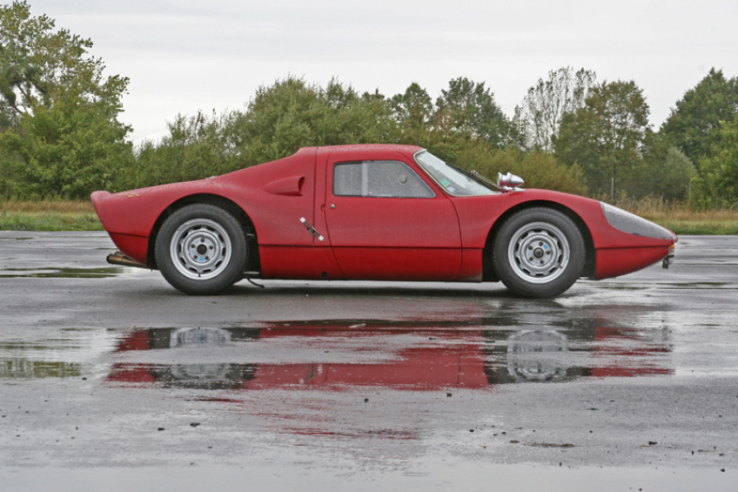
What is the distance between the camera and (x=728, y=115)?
9719 centimetres

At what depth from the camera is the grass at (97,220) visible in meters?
25.0

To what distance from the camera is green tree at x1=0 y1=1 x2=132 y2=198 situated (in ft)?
168

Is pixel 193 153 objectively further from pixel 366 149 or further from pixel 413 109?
pixel 366 149

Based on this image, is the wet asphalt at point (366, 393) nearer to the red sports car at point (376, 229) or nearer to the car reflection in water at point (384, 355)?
the car reflection in water at point (384, 355)

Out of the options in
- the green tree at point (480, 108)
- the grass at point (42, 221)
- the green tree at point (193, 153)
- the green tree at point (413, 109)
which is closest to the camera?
the grass at point (42, 221)

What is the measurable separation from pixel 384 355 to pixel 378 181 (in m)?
3.57

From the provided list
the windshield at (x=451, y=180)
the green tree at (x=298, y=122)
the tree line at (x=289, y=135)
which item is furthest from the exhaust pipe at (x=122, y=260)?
the green tree at (x=298, y=122)

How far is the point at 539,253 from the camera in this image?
902 cm

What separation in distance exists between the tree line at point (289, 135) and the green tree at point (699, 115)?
3393 millimetres

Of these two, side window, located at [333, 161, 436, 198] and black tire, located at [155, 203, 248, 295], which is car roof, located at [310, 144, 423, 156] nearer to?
side window, located at [333, 161, 436, 198]

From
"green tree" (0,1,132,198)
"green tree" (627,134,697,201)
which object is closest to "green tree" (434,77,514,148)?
"green tree" (627,134,697,201)

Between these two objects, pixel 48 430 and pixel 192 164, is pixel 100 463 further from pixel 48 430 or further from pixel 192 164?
pixel 192 164

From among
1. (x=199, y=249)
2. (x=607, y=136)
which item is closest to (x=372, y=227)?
(x=199, y=249)

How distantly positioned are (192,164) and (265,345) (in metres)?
39.2
